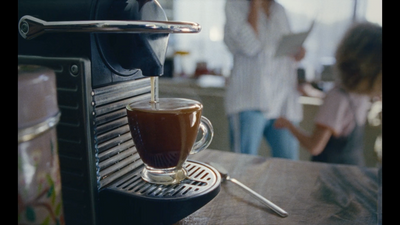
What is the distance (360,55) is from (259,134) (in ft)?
1.75

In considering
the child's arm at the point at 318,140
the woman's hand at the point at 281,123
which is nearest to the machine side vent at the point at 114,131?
the child's arm at the point at 318,140

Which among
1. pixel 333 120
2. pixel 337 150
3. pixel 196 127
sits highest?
pixel 196 127

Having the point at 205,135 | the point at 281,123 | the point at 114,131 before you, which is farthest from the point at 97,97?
the point at 281,123

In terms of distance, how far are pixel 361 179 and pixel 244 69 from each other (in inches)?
37.9

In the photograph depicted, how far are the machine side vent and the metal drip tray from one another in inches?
1.0

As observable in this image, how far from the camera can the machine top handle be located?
1.26 feet

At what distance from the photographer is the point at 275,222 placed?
0.50 meters

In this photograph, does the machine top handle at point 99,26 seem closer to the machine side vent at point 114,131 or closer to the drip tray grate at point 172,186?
the machine side vent at point 114,131

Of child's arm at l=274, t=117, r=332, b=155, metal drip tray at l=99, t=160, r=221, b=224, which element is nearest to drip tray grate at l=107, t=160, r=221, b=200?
metal drip tray at l=99, t=160, r=221, b=224

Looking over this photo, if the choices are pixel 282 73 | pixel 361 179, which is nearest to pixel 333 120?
pixel 282 73

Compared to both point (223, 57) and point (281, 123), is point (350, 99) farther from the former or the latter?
point (223, 57)
